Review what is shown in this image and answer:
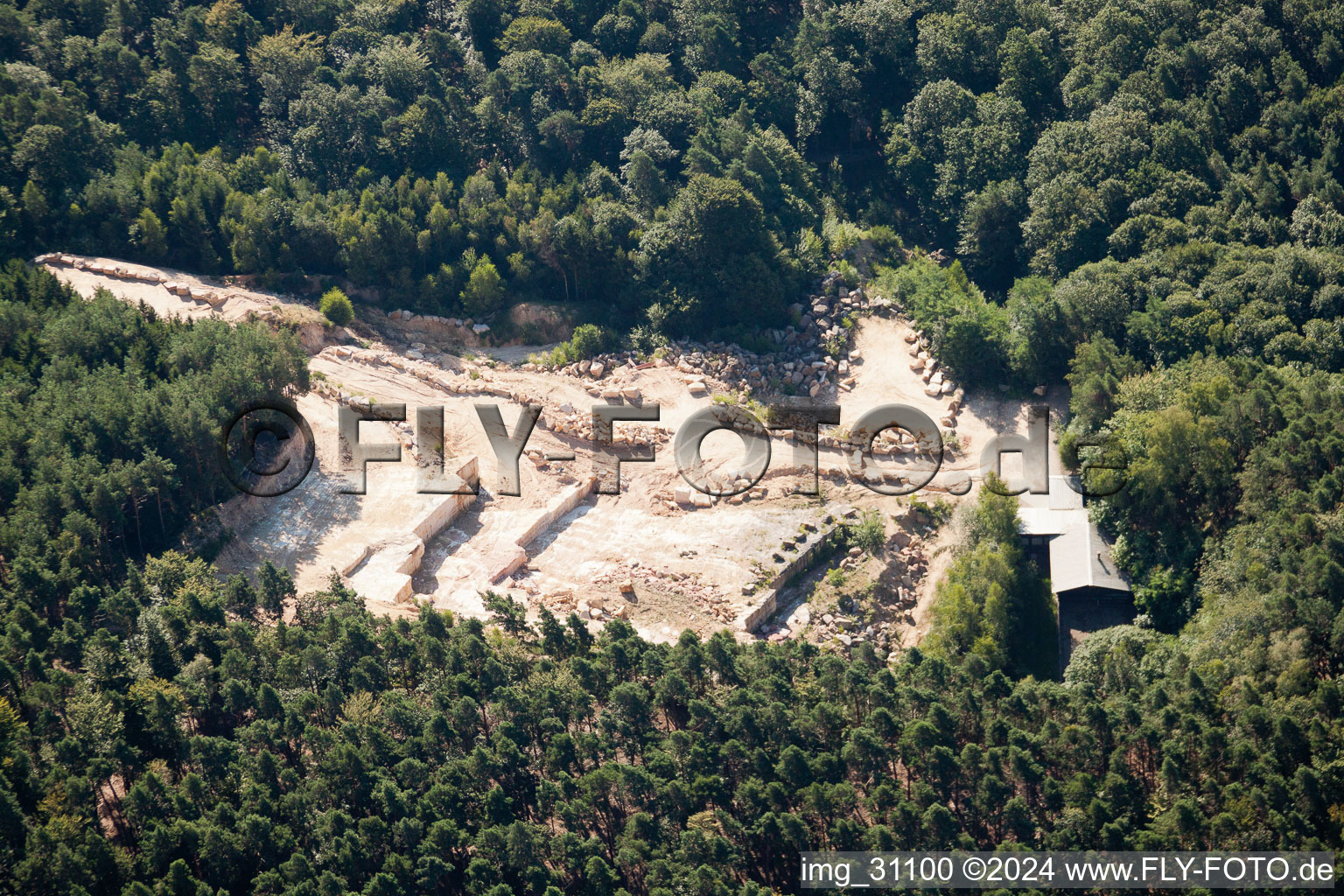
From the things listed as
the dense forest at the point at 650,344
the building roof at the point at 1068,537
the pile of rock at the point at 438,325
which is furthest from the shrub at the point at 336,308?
the building roof at the point at 1068,537

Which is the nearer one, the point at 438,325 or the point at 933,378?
the point at 933,378

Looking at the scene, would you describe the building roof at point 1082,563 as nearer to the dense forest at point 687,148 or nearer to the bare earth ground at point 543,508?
the bare earth ground at point 543,508

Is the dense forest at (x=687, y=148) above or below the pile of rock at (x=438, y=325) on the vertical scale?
above

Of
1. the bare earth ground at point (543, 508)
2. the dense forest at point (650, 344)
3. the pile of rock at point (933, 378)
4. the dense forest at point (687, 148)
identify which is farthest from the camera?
the dense forest at point (687, 148)

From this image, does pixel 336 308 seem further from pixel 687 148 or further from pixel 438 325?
pixel 687 148

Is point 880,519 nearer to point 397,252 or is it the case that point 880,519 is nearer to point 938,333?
point 938,333

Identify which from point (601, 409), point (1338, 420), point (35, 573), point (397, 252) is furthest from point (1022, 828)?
point (397, 252)

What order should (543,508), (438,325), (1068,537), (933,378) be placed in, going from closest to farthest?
→ (1068,537)
(543,508)
(933,378)
(438,325)

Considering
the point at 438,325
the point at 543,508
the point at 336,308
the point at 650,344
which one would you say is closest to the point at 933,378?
the point at 650,344
